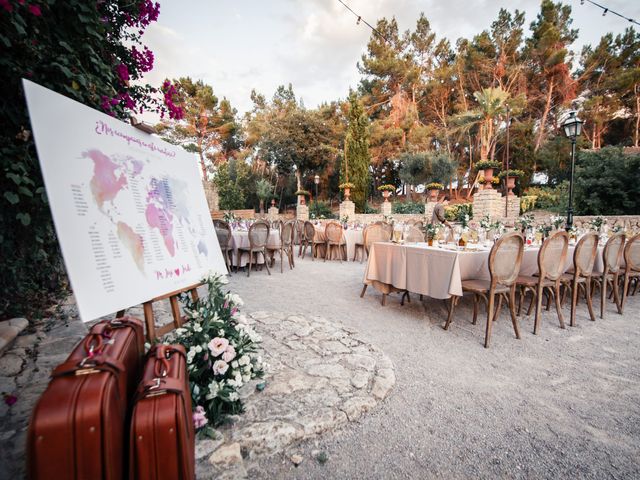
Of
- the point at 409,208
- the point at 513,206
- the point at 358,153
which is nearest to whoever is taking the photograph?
the point at 513,206

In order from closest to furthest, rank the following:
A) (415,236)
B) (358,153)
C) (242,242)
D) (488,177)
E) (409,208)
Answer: (415,236) < (242,242) < (488,177) < (409,208) < (358,153)

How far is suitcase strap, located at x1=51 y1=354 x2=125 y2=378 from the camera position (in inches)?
31.3

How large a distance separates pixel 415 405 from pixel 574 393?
1.06 metres

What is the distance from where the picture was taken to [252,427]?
137 cm

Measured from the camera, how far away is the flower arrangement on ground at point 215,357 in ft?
4.48

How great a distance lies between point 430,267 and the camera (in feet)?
9.80

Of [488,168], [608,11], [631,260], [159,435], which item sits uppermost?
[608,11]

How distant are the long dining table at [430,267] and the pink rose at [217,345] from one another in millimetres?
2118

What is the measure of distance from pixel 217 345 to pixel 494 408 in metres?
1.60

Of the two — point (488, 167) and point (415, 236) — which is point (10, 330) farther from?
point (488, 167)

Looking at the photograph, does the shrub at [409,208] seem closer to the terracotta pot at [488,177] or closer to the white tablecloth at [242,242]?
the terracotta pot at [488,177]

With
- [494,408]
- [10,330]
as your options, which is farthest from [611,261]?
[10,330]

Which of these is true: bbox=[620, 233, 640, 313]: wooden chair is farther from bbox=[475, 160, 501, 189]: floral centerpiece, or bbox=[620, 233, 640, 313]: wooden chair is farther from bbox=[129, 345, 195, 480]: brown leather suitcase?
bbox=[475, 160, 501, 189]: floral centerpiece

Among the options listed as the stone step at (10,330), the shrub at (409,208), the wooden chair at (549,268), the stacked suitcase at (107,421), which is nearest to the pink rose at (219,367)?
the stacked suitcase at (107,421)
